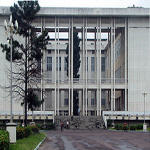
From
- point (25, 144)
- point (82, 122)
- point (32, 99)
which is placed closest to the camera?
point (25, 144)

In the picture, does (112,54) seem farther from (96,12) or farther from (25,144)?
(25,144)

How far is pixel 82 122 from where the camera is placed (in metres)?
61.2

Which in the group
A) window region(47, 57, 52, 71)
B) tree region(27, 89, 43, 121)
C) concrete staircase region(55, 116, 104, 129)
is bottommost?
concrete staircase region(55, 116, 104, 129)

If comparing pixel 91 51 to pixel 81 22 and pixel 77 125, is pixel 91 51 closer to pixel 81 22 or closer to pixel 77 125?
pixel 81 22

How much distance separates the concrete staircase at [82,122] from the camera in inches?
2343

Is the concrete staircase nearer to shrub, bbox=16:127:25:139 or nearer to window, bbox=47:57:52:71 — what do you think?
window, bbox=47:57:52:71

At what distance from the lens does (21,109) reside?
6462 centimetres

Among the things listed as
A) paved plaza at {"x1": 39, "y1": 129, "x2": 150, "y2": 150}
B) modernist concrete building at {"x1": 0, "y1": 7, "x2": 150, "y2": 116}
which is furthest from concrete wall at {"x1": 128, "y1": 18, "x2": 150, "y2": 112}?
paved plaza at {"x1": 39, "y1": 129, "x2": 150, "y2": 150}

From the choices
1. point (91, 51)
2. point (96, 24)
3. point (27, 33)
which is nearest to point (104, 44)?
point (91, 51)

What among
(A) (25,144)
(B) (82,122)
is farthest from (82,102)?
(A) (25,144)

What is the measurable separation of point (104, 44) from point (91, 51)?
16.7 ft

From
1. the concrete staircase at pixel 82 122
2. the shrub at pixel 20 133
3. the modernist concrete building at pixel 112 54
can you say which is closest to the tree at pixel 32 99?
the shrub at pixel 20 133

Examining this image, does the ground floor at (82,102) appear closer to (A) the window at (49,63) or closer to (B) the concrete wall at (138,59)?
(B) the concrete wall at (138,59)

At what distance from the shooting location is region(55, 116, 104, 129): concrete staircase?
195ft
